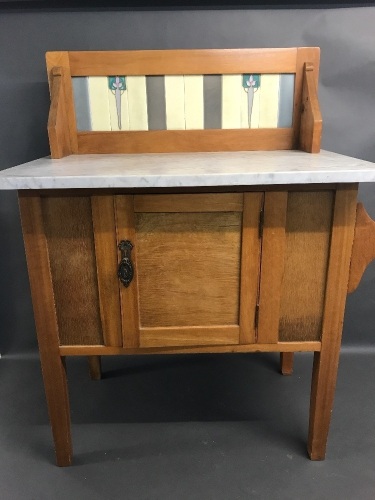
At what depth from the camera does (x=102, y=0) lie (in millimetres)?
1473

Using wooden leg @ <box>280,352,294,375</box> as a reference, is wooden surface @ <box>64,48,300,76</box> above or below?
above

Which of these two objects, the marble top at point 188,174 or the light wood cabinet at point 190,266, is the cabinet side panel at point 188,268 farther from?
the marble top at point 188,174

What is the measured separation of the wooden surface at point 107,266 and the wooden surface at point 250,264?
31 centimetres

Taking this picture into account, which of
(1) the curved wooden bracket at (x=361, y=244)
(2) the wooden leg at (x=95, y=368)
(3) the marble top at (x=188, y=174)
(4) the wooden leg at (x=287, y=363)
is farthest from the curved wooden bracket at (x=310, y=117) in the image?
(2) the wooden leg at (x=95, y=368)

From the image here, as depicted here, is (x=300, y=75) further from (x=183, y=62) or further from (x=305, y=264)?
(x=305, y=264)

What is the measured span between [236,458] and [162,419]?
0.29m

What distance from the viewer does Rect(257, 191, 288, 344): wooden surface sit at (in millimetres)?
1051

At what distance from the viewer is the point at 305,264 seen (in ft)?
3.67

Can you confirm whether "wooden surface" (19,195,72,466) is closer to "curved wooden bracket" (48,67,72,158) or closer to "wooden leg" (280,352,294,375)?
"curved wooden bracket" (48,67,72,158)

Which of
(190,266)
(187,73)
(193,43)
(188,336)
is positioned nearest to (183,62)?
(187,73)

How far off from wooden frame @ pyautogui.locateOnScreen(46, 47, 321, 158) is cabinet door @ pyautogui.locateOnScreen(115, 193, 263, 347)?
0.42 metres

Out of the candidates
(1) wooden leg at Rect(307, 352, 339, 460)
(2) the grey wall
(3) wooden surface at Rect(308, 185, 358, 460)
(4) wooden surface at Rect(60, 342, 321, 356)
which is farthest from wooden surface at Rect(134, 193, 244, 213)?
(2) the grey wall

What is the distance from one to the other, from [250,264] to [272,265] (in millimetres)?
55

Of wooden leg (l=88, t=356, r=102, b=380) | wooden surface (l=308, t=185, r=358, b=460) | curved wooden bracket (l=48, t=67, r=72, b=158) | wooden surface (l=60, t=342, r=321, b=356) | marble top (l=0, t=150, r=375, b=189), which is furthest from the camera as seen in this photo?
wooden leg (l=88, t=356, r=102, b=380)
